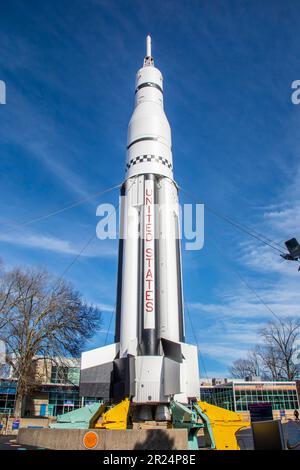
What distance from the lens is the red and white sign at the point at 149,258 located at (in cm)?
1444

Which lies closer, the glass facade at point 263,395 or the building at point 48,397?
the building at point 48,397

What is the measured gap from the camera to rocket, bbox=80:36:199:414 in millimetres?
13203

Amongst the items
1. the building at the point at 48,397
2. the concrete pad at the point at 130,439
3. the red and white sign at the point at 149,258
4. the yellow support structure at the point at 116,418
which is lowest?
the concrete pad at the point at 130,439

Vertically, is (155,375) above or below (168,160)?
below

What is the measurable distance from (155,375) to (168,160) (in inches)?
404

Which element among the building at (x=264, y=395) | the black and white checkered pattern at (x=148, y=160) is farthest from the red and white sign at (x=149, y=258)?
the building at (x=264, y=395)

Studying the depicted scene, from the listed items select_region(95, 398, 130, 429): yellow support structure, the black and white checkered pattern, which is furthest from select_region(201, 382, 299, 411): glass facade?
select_region(95, 398, 130, 429): yellow support structure

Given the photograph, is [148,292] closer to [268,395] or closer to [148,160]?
[148,160]

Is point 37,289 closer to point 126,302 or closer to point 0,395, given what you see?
point 126,302

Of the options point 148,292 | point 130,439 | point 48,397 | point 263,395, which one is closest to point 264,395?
point 263,395

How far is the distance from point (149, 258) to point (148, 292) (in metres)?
1.49

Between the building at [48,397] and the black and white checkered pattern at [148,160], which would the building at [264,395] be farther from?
the black and white checkered pattern at [148,160]
